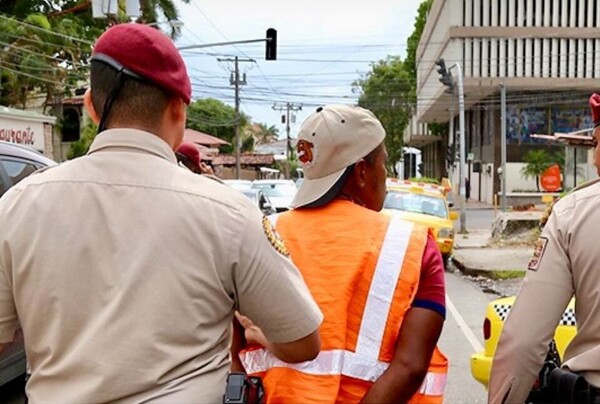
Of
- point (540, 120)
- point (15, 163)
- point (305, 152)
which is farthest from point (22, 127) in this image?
point (540, 120)

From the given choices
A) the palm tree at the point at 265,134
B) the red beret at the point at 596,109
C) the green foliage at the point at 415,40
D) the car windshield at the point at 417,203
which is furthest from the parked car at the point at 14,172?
the palm tree at the point at 265,134

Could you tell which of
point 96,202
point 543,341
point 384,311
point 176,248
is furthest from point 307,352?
point 543,341

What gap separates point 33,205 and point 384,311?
2.89ft

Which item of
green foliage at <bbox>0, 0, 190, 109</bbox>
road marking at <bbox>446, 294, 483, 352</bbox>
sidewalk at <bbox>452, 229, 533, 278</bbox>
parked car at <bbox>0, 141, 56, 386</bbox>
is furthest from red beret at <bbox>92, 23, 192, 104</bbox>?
green foliage at <bbox>0, 0, 190, 109</bbox>

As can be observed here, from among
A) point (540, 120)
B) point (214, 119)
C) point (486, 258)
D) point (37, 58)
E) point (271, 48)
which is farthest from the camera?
point (214, 119)

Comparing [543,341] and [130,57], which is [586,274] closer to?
[543,341]

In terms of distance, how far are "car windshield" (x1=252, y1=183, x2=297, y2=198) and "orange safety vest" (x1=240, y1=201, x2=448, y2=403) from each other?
70.3 ft

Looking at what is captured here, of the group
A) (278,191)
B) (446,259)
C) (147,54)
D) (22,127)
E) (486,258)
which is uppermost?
(22,127)

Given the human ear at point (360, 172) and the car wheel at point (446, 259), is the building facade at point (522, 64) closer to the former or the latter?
the car wheel at point (446, 259)

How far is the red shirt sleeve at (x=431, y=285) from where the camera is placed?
1.88 meters

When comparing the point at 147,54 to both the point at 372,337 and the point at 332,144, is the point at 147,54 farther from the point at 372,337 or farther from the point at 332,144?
the point at 372,337

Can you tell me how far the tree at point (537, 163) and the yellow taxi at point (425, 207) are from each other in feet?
98.3

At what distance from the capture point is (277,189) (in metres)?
24.2

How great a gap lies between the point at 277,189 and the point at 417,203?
9.52 m
